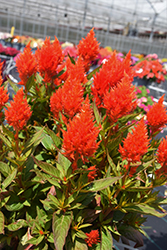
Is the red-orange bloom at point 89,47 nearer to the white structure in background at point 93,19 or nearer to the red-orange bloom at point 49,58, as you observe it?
the red-orange bloom at point 49,58

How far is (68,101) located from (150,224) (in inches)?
70.0

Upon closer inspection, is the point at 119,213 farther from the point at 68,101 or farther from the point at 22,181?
the point at 68,101

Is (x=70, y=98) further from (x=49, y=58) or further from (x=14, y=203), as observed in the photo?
(x=14, y=203)

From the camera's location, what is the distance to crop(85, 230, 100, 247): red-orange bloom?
3.74 ft

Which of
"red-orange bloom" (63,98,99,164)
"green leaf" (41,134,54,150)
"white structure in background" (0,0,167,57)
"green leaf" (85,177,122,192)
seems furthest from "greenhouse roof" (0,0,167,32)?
"red-orange bloom" (63,98,99,164)

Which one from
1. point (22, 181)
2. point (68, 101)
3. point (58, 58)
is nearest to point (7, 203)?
point (22, 181)

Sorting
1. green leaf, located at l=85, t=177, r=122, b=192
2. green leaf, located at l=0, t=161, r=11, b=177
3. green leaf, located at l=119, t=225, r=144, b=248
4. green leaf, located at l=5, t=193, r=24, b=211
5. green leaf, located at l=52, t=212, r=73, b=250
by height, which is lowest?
green leaf, located at l=119, t=225, r=144, b=248

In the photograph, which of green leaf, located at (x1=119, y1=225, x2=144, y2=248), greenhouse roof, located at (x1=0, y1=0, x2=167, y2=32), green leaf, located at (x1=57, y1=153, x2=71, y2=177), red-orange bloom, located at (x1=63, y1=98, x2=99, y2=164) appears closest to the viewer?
red-orange bloom, located at (x1=63, y1=98, x2=99, y2=164)

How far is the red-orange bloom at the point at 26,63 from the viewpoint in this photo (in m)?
1.22

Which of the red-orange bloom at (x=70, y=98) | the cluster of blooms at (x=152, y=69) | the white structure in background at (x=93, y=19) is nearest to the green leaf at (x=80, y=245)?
the red-orange bloom at (x=70, y=98)

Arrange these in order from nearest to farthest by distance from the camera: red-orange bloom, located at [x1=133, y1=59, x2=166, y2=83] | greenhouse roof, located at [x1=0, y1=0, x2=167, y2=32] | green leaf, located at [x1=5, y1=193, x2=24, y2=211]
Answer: green leaf, located at [x1=5, y1=193, x2=24, y2=211]
red-orange bloom, located at [x1=133, y1=59, x2=166, y2=83]
greenhouse roof, located at [x1=0, y1=0, x2=167, y2=32]

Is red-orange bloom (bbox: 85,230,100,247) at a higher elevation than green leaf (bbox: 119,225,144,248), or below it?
higher

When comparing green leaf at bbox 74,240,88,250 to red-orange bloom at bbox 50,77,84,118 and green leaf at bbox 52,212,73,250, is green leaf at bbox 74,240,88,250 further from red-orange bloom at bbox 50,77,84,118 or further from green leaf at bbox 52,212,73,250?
red-orange bloom at bbox 50,77,84,118

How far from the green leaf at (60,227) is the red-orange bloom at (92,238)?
181mm
